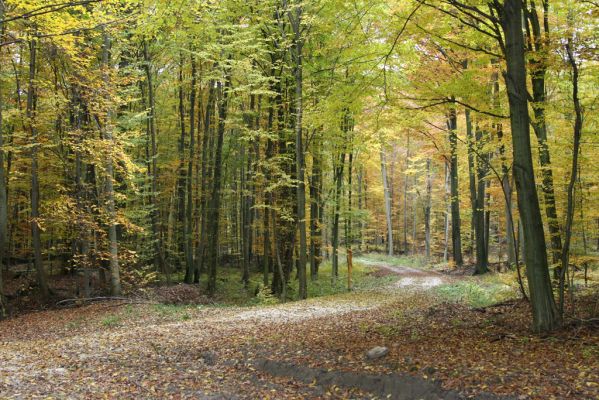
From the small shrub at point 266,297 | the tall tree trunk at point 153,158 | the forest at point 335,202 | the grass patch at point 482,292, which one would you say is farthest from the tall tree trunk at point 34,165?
the grass patch at point 482,292

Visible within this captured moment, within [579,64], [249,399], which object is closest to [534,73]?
[579,64]

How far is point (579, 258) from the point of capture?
315 inches

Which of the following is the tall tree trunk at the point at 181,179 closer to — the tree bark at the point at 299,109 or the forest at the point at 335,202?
the forest at the point at 335,202

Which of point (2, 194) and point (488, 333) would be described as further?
point (2, 194)

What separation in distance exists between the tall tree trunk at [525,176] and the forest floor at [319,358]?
0.65m

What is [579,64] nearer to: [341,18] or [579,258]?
[579,258]

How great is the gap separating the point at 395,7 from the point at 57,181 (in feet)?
48.2

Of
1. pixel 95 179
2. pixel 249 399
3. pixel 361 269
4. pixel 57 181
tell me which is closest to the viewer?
pixel 249 399

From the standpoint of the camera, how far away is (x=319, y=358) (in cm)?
693

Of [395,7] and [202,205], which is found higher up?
[395,7]

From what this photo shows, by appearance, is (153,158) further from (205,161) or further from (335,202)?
(335,202)

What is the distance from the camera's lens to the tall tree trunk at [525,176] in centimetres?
645

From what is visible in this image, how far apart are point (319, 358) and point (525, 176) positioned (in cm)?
430

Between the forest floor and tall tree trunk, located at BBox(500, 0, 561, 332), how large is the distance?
652 millimetres
